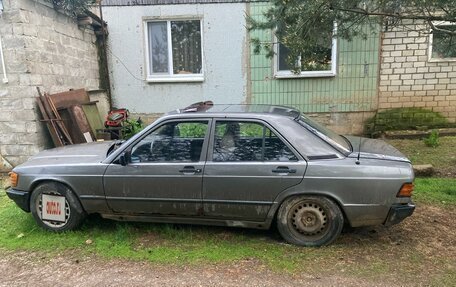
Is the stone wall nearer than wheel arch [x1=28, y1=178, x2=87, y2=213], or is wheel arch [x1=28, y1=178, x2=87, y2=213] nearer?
wheel arch [x1=28, y1=178, x2=87, y2=213]

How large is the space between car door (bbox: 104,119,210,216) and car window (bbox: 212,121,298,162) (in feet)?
0.54

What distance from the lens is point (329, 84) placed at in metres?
9.30

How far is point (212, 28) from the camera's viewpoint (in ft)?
30.1

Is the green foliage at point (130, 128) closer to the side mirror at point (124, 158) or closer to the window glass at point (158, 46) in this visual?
the window glass at point (158, 46)

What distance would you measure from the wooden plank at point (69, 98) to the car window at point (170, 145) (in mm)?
3876

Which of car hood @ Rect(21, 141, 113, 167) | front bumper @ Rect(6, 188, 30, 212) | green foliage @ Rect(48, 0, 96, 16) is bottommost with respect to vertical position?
front bumper @ Rect(6, 188, 30, 212)

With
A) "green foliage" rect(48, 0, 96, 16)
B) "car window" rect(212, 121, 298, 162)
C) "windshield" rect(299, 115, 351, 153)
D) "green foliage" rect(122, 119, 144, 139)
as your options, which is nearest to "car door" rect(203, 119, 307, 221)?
"car window" rect(212, 121, 298, 162)

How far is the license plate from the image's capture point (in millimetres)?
4136

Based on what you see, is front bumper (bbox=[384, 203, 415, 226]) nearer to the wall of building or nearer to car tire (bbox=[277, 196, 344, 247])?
car tire (bbox=[277, 196, 344, 247])

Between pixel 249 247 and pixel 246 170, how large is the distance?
83cm

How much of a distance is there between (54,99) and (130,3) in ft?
11.6

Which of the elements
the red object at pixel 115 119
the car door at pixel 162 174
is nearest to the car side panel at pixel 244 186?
the car door at pixel 162 174

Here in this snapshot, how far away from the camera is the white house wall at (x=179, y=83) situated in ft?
29.9

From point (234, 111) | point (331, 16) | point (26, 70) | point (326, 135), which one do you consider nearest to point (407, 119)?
point (331, 16)
